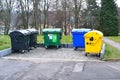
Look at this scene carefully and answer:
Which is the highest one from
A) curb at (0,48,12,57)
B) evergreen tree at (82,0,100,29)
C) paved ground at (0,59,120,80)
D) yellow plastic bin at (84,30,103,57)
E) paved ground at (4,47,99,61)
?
evergreen tree at (82,0,100,29)

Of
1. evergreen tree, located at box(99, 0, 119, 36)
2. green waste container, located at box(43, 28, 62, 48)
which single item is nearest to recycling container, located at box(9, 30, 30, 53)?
green waste container, located at box(43, 28, 62, 48)

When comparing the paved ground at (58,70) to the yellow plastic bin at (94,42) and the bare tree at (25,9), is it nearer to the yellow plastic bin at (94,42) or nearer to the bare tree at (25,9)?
the yellow plastic bin at (94,42)

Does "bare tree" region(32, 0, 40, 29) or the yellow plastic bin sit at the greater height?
"bare tree" region(32, 0, 40, 29)

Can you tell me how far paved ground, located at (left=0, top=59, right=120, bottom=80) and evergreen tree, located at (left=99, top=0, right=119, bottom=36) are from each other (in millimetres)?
20272

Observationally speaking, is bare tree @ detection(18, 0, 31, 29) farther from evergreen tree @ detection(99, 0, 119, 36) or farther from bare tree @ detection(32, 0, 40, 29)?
evergreen tree @ detection(99, 0, 119, 36)

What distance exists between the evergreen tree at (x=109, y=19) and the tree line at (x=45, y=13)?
2.14 metres

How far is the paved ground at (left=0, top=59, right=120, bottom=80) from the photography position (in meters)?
8.98

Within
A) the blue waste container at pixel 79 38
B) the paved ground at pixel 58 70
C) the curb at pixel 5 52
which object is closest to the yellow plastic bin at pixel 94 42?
the paved ground at pixel 58 70

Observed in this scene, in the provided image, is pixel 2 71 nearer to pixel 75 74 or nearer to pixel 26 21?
pixel 75 74

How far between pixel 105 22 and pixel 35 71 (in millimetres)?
23219

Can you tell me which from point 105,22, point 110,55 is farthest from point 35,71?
point 105,22

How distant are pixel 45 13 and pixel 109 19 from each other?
340 inches

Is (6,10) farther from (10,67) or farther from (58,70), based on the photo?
(58,70)

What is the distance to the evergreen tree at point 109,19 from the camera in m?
31.5
